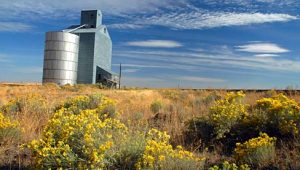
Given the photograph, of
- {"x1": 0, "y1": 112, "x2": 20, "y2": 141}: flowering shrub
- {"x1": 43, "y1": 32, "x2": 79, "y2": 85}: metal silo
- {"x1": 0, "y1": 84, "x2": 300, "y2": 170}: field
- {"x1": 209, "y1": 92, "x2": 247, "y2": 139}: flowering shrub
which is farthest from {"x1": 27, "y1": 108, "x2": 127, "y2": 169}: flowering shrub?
{"x1": 43, "y1": 32, "x2": 79, "y2": 85}: metal silo

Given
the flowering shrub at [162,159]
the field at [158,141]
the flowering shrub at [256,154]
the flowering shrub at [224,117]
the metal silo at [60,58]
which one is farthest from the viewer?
the metal silo at [60,58]

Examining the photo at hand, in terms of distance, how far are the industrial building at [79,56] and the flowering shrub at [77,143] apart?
40.2 metres

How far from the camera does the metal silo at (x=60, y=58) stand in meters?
44.5

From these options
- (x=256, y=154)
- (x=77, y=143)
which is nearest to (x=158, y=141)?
(x=77, y=143)

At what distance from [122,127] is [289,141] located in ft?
9.97

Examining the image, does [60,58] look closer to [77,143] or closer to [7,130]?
[7,130]

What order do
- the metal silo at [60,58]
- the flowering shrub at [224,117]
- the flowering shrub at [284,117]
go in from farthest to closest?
the metal silo at [60,58]
the flowering shrub at [224,117]
the flowering shrub at [284,117]

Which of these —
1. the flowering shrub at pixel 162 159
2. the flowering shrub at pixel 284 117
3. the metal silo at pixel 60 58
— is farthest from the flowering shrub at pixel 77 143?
the metal silo at pixel 60 58

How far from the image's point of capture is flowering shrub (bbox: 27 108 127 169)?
446cm

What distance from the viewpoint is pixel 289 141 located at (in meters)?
6.36

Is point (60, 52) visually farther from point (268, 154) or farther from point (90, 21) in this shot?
point (268, 154)

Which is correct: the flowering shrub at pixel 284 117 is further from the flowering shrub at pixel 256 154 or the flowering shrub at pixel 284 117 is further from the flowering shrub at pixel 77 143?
the flowering shrub at pixel 77 143

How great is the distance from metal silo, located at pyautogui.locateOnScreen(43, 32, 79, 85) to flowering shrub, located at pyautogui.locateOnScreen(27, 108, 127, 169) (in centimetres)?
4013

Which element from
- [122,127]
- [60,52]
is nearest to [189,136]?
[122,127]
